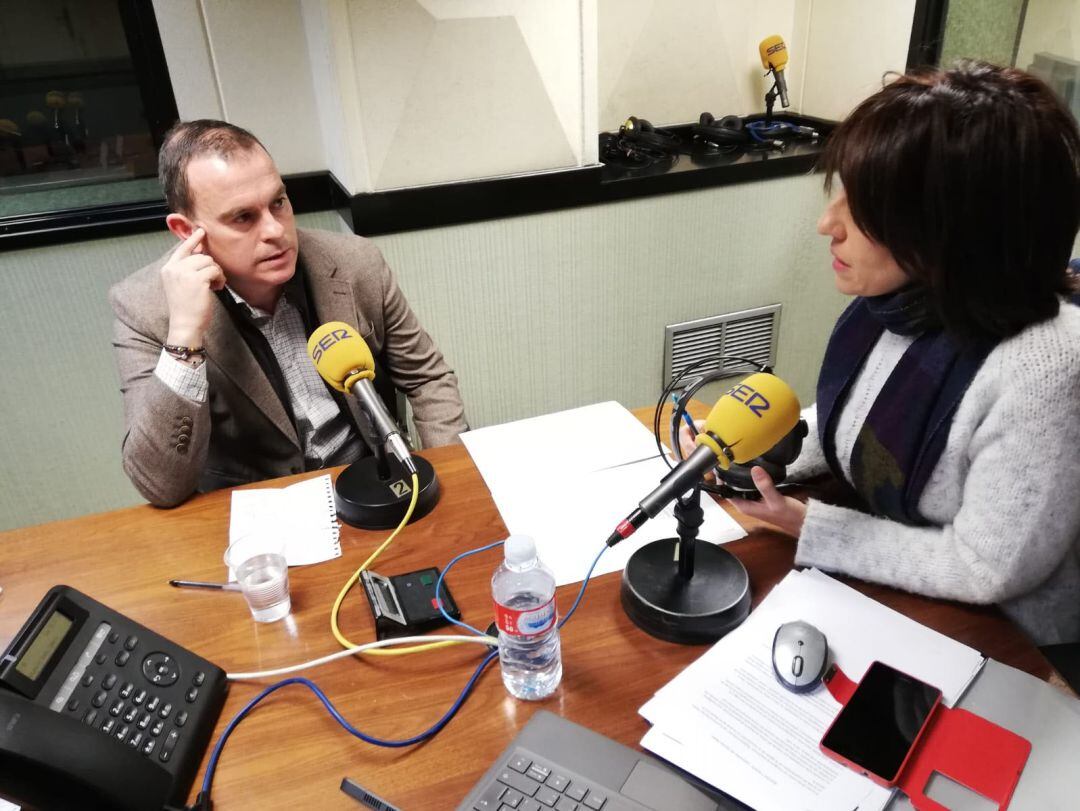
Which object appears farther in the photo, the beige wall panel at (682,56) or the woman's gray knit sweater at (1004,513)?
the beige wall panel at (682,56)

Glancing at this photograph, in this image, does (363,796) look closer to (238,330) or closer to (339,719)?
(339,719)

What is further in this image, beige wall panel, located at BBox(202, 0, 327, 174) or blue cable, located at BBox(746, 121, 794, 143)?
blue cable, located at BBox(746, 121, 794, 143)

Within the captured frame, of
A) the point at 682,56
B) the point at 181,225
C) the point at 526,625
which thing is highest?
the point at 682,56

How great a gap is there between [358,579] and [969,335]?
2.95 feet

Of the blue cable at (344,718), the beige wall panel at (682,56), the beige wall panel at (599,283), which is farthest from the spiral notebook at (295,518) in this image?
the beige wall panel at (682,56)

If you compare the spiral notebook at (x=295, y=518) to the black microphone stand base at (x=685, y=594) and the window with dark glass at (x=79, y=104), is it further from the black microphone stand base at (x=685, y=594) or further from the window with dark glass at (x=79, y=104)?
the window with dark glass at (x=79, y=104)

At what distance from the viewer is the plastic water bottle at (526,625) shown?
862mm

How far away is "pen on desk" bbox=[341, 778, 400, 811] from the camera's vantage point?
2.59 feet

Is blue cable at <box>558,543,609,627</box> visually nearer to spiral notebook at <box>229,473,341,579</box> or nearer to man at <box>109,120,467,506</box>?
spiral notebook at <box>229,473,341,579</box>

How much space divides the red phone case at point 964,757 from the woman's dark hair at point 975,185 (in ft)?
1.62

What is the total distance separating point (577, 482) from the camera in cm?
128

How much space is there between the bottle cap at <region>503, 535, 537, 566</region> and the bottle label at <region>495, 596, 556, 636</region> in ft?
0.20

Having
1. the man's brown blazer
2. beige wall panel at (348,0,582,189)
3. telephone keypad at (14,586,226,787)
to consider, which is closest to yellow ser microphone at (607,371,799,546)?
telephone keypad at (14,586,226,787)

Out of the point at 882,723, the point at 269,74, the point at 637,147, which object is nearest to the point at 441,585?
the point at 882,723
